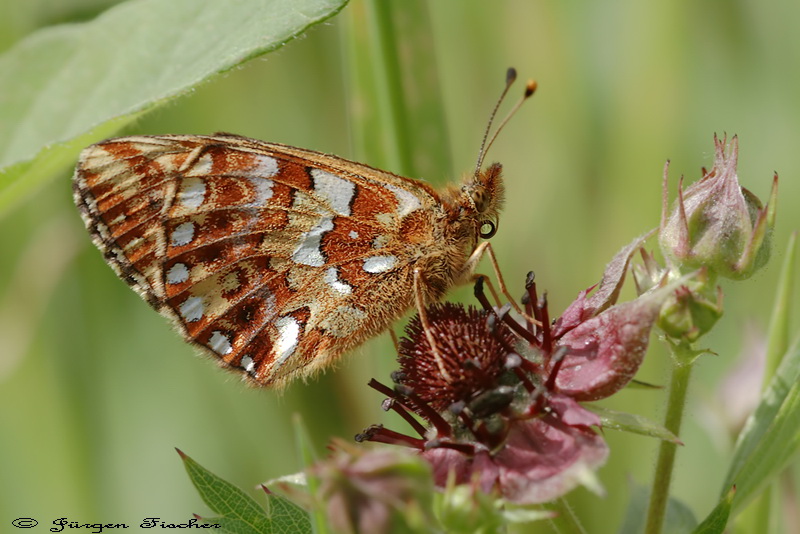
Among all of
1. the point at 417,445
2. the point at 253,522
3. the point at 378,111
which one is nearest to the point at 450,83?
the point at 378,111

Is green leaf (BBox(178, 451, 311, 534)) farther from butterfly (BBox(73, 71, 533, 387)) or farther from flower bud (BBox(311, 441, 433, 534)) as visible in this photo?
butterfly (BBox(73, 71, 533, 387))

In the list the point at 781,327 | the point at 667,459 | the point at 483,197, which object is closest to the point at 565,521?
the point at 667,459

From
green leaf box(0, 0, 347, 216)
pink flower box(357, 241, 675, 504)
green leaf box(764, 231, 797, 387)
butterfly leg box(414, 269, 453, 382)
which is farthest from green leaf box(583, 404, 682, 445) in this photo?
green leaf box(0, 0, 347, 216)

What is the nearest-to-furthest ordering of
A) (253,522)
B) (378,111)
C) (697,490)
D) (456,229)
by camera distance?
(253,522), (456,229), (378,111), (697,490)

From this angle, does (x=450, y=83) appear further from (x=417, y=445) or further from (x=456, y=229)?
(x=417, y=445)

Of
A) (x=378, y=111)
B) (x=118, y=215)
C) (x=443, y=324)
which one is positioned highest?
(x=378, y=111)

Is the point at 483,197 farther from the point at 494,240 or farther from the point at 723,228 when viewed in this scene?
the point at 494,240

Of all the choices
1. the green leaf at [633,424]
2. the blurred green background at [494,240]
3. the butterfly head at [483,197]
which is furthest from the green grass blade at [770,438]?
the butterfly head at [483,197]
